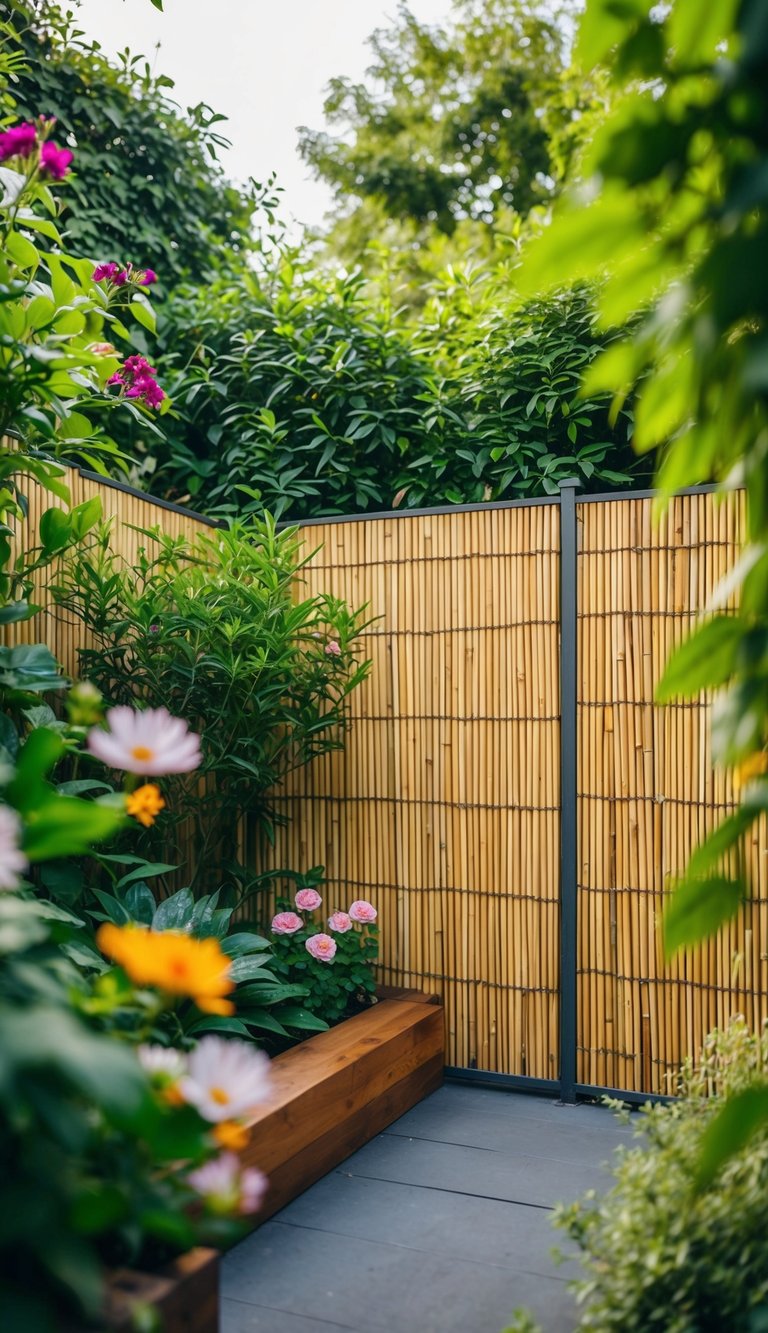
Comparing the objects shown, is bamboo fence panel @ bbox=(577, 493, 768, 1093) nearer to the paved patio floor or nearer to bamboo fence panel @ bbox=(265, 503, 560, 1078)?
bamboo fence panel @ bbox=(265, 503, 560, 1078)

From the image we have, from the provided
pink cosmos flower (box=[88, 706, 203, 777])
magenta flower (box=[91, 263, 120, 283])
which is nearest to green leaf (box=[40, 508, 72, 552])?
magenta flower (box=[91, 263, 120, 283])

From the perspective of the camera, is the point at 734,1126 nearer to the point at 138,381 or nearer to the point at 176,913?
the point at 176,913

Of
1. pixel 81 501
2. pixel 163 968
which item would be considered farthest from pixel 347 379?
pixel 163 968

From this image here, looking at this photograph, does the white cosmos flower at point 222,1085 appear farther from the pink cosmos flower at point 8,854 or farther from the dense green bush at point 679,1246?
the dense green bush at point 679,1246

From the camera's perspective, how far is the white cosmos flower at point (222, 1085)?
119 cm

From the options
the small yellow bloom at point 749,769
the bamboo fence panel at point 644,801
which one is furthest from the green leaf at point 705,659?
the bamboo fence panel at point 644,801

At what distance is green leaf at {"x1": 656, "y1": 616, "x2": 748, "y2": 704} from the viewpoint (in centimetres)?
117

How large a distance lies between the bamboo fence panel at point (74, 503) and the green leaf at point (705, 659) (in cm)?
199

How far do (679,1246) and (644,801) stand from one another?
59.8 inches

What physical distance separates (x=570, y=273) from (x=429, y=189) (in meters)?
9.44

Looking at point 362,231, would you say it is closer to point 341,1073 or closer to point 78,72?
point 78,72

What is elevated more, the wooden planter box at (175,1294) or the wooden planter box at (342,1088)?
the wooden planter box at (175,1294)

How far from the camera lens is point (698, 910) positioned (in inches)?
46.1

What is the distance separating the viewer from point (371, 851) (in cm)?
333
